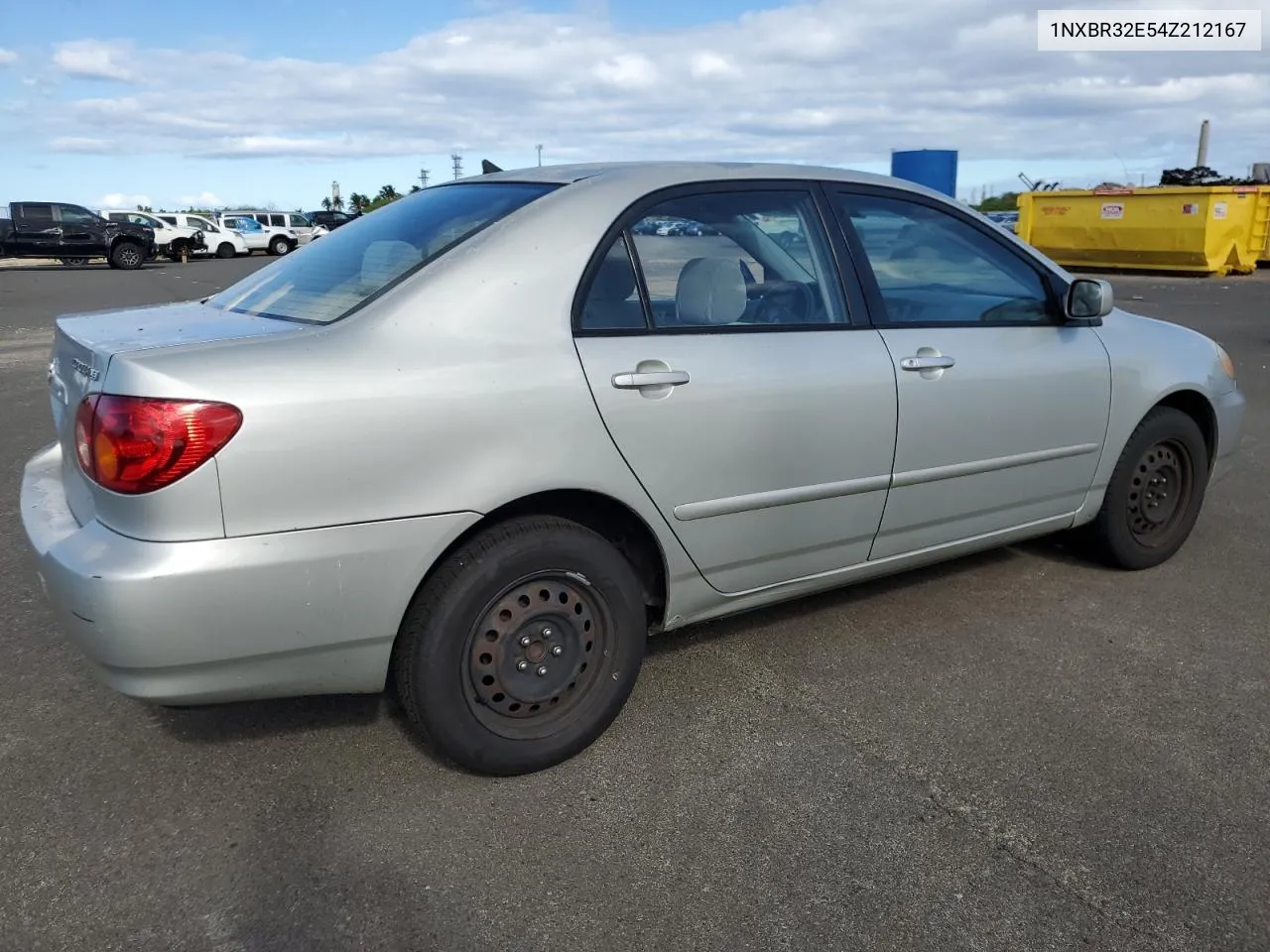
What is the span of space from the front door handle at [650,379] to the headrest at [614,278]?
0.24 metres

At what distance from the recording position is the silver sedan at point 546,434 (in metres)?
2.38

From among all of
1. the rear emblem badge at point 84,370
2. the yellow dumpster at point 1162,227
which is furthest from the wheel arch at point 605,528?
the yellow dumpster at point 1162,227

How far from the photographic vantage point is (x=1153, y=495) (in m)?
4.39

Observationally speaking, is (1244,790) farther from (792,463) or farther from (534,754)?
(534,754)

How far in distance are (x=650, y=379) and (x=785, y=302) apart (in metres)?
0.70

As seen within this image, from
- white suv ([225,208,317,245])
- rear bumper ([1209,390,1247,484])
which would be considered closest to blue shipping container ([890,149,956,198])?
rear bumper ([1209,390,1247,484])

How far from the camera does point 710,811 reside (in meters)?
2.70

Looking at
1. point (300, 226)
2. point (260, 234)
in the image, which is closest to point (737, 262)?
point (260, 234)

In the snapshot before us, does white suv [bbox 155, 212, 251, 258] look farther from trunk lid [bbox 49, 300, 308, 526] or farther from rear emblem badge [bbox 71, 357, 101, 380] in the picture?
rear emblem badge [bbox 71, 357, 101, 380]

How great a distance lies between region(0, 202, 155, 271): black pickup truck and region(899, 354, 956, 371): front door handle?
1198 inches

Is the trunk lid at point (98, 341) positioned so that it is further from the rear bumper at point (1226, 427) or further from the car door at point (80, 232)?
the car door at point (80, 232)

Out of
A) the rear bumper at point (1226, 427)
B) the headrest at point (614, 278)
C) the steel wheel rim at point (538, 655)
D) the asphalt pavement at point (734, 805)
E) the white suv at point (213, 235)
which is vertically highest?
the white suv at point (213, 235)

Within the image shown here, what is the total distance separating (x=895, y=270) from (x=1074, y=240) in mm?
21289

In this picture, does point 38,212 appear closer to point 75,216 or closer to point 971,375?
point 75,216
